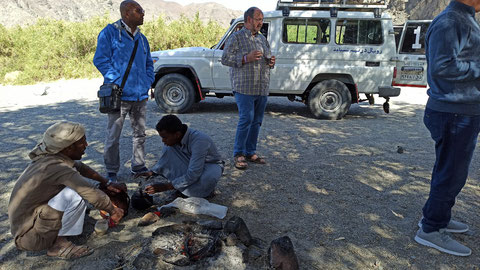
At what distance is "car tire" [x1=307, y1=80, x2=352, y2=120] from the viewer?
7.45 m

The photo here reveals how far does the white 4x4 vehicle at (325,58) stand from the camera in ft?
23.6

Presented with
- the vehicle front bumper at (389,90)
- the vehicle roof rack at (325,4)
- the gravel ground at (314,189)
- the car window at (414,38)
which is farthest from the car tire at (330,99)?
the car window at (414,38)

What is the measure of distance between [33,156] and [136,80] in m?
1.50

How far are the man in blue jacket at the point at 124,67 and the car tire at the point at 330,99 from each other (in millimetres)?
4565

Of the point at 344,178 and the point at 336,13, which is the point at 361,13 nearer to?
the point at 336,13

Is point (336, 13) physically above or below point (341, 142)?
above

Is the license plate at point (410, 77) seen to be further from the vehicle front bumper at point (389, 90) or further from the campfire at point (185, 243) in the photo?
the campfire at point (185, 243)

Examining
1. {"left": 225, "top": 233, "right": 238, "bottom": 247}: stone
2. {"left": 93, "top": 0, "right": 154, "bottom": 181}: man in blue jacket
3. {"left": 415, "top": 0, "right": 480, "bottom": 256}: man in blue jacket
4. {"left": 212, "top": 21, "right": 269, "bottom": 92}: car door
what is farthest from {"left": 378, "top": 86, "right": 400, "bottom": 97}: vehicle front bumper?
{"left": 225, "top": 233, "right": 238, "bottom": 247}: stone

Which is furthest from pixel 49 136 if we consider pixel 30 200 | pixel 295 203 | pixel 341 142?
pixel 341 142

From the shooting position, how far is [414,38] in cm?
875

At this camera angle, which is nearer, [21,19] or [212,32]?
[212,32]

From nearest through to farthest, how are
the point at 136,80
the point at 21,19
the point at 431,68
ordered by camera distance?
1. the point at 431,68
2. the point at 136,80
3. the point at 21,19

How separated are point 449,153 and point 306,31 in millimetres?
5500

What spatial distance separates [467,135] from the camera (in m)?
2.28
